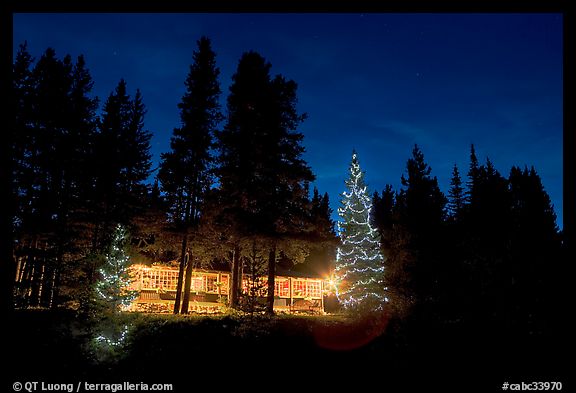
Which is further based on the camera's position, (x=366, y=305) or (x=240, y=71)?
(x=240, y=71)

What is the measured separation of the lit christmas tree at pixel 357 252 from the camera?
84.7 feet

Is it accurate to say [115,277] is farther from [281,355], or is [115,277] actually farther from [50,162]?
[50,162]

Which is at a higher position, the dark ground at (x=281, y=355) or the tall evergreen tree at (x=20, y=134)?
the tall evergreen tree at (x=20, y=134)

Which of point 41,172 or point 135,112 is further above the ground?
point 135,112

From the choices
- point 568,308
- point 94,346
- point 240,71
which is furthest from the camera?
point 240,71

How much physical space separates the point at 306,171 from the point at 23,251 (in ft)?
57.8

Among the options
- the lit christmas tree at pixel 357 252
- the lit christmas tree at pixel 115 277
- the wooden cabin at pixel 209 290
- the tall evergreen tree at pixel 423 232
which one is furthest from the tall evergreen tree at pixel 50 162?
the tall evergreen tree at pixel 423 232

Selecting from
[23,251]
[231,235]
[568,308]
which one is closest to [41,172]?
[23,251]

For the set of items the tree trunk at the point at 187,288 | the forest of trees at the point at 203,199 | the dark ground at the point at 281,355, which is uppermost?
the forest of trees at the point at 203,199

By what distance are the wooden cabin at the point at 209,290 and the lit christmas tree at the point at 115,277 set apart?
11.1 meters

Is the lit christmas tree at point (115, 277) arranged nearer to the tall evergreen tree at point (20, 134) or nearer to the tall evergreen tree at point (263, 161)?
the tall evergreen tree at point (263, 161)

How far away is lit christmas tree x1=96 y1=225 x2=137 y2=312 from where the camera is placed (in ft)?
46.5

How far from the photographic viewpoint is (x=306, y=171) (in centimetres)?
2241

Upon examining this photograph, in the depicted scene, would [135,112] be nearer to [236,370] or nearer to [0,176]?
[236,370]
